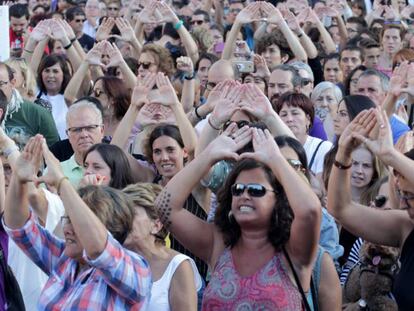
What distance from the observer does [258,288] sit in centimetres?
447

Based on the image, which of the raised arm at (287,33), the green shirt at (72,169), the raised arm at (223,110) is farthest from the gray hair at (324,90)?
the raised arm at (223,110)

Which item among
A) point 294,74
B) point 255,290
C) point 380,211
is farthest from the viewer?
point 294,74

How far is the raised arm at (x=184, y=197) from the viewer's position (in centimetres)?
477

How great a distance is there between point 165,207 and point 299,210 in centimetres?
64

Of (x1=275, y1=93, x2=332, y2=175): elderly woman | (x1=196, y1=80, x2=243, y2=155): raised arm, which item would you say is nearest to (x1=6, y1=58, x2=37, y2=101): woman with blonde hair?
(x1=275, y1=93, x2=332, y2=175): elderly woman

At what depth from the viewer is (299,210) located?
176 inches

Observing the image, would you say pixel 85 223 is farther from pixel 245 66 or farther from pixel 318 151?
pixel 245 66

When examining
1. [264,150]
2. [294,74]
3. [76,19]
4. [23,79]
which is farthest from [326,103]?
[76,19]

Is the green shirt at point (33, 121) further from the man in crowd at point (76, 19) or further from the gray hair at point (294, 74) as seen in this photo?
the man in crowd at point (76, 19)

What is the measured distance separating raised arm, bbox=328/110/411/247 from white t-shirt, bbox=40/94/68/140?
4.95m

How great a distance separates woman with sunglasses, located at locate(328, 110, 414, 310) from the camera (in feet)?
14.8

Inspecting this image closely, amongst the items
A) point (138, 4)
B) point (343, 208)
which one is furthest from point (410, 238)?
point (138, 4)

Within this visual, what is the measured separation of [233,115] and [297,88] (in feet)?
8.79

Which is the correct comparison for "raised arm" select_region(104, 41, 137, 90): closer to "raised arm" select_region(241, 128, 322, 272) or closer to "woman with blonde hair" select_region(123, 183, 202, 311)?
"woman with blonde hair" select_region(123, 183, 202, 311)
